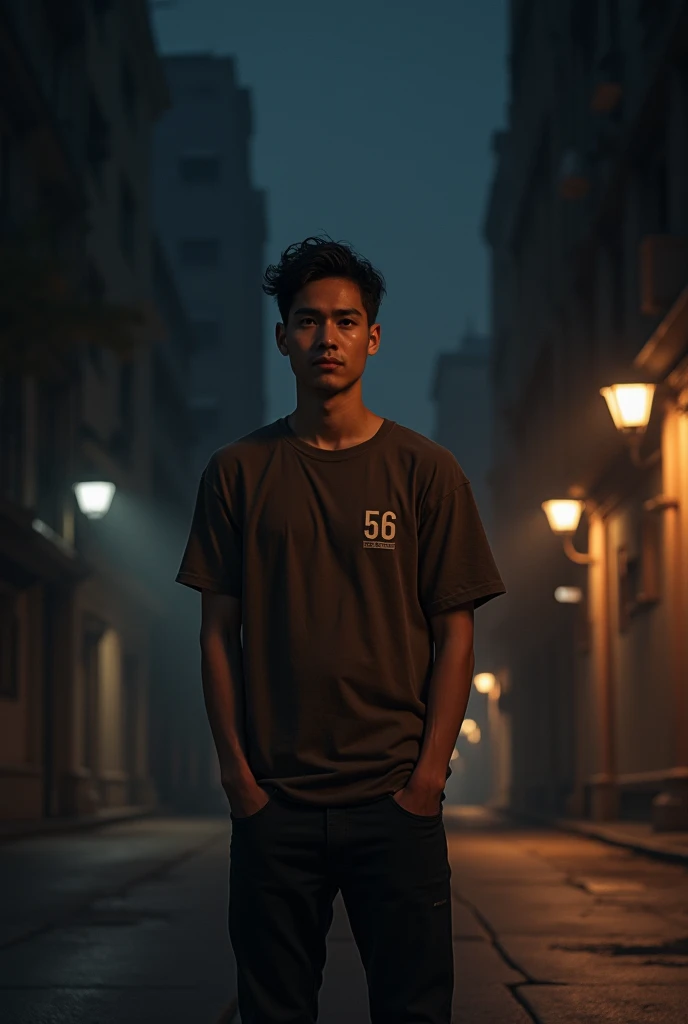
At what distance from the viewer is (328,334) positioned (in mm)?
3441

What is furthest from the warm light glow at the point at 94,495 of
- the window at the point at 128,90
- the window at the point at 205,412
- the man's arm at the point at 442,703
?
the window at the point at 205,412

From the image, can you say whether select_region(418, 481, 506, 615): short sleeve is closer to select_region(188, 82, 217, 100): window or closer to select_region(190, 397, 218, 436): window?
select_region(190, 397, 218, 436): window

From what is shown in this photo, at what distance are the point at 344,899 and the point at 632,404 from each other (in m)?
13.7

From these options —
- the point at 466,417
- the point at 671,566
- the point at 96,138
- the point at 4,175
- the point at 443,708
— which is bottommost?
the point at 443,708

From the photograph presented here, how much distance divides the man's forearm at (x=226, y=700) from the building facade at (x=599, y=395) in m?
14.2

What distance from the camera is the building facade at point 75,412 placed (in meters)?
21.7

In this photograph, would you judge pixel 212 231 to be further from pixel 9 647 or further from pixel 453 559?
pixel 453 559

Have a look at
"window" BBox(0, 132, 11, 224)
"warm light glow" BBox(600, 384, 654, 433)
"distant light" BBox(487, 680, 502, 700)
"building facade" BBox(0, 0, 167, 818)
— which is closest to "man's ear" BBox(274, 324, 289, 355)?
"building facade" BBox(0, 0, 167, 818)

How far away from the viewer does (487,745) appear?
75.6 meters

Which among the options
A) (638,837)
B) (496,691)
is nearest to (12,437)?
(638,837)

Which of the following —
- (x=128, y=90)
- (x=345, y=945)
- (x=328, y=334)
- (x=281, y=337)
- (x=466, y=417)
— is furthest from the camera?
(x=466, y=417)

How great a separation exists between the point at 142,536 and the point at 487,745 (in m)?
42.0

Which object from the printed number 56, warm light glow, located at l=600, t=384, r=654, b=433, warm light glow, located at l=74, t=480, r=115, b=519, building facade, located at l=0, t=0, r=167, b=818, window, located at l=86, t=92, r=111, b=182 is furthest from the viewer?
window, located at l=86, t=92, r=111, b=182

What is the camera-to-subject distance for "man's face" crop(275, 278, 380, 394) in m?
3.44
